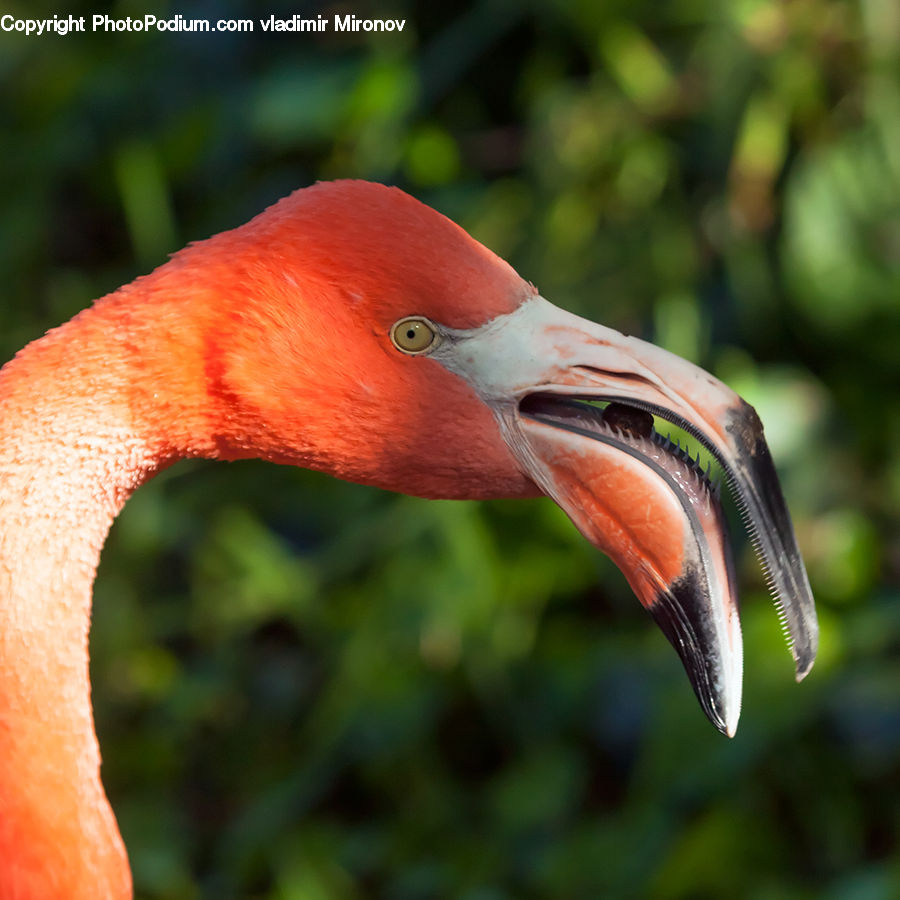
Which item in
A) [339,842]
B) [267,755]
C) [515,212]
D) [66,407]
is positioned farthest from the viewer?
[515,212]

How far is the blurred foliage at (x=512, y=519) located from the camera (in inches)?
92.5

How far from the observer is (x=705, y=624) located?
1042 mm

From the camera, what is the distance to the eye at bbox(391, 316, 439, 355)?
3.53 ft

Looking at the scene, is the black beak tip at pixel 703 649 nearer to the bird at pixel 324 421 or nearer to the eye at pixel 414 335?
the bird at pixel 324 421

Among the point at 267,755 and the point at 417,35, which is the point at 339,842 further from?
the point at 417,35

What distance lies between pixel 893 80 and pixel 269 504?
178 centimetres

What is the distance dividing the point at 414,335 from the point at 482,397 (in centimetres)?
9

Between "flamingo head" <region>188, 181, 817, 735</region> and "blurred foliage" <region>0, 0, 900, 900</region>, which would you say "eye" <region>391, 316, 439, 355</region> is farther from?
"blurred foliage" <region>0, 0, 900, 900</region>

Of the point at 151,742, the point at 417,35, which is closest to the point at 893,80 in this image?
the point at 417,35

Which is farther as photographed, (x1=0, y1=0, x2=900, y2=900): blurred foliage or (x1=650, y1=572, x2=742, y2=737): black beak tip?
(x1=0, y1=0, x2=900, y2=900): blurred foliage

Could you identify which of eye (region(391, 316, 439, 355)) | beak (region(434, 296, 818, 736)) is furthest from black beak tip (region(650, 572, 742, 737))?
eye (region(391, 316, 439, 355))

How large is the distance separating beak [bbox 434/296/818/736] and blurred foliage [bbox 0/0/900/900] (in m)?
1.28

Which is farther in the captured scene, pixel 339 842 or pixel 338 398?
pixel 339 842

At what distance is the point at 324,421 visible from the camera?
1.09 metres
